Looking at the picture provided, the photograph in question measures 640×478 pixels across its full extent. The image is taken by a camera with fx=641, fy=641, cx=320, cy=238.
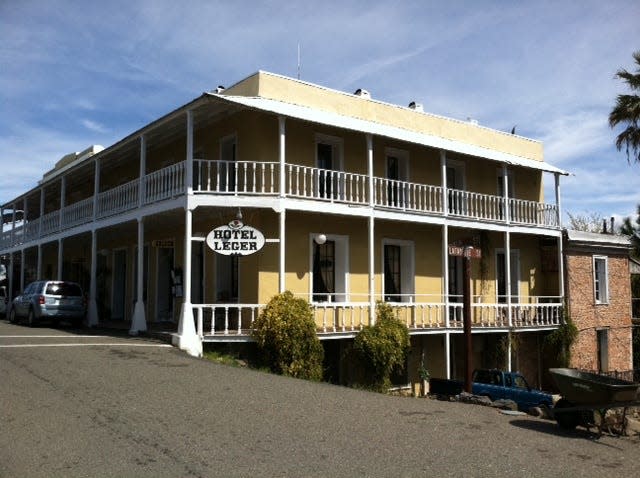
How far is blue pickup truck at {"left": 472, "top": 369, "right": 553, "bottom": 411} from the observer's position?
15.0 metres

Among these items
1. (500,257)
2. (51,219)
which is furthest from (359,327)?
(51,219)

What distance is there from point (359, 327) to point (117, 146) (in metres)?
8.63

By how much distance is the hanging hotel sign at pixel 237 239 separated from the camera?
14.4m

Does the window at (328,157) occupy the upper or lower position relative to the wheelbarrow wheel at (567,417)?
upper

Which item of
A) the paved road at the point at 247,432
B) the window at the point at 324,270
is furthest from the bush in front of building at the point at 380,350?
the paved road at the point at 247,432

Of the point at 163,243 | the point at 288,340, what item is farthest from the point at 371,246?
the point at 163,243

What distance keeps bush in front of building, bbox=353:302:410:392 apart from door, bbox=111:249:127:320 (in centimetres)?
1100

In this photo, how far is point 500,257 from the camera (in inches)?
883

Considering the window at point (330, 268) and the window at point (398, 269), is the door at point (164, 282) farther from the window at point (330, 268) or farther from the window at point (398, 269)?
the window at point (398, 269)

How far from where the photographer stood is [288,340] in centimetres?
1351

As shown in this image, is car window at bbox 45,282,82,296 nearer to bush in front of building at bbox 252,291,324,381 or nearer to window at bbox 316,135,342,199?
bush in front of building at bbox 252,291,324,381

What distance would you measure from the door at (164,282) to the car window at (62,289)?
2.38 meters

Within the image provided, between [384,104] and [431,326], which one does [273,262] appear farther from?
[384,104]

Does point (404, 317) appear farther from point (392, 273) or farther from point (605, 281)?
point (605, 281)
